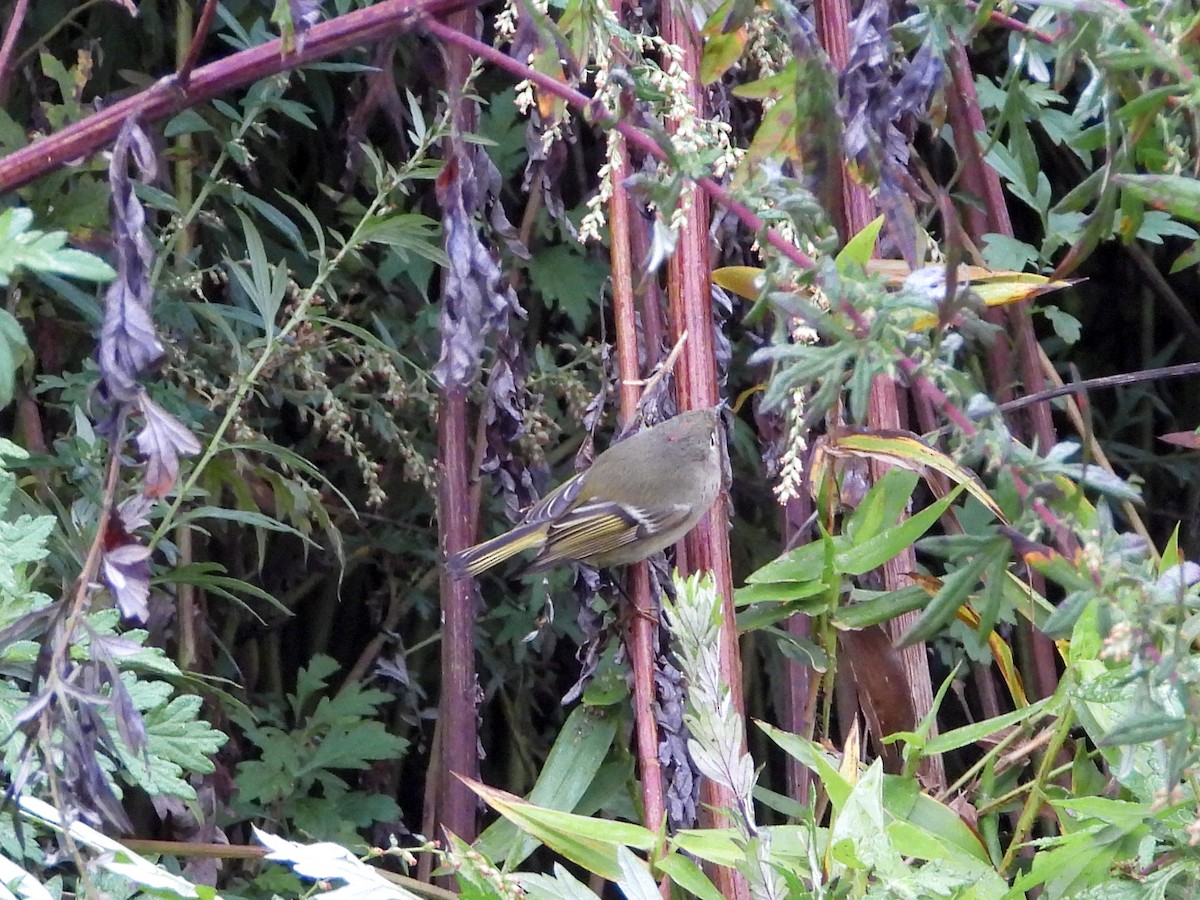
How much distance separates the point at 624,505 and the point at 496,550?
0.32m

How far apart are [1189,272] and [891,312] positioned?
7.80 feet

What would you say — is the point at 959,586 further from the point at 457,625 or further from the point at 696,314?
the point at 457,625

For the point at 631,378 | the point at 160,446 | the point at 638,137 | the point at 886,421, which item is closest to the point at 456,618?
the point at 631,378

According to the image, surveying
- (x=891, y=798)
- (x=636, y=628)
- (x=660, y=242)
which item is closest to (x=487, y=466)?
(x=636, y=628)

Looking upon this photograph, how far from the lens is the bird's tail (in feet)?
6.32

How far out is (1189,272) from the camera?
3.00 metres

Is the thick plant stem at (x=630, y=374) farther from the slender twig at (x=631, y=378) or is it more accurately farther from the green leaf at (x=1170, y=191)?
the green leaf at (x=1170, y=191)

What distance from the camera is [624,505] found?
2.61 meters

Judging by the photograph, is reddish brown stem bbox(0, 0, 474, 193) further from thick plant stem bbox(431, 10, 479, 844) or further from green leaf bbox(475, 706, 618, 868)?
green leaf bbox(475, 706, 618, 868)

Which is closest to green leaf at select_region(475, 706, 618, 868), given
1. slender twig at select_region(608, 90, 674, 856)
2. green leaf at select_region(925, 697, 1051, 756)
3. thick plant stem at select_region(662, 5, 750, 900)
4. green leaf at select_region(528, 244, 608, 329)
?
slender twig at select_region(608, 90, 674, 856)

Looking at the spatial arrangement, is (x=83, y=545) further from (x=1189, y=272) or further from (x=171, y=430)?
(x=1189, y=272)

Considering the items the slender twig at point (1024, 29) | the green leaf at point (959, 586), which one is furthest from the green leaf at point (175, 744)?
the slender twig at point (1024, 29)

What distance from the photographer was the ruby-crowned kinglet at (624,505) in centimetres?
220

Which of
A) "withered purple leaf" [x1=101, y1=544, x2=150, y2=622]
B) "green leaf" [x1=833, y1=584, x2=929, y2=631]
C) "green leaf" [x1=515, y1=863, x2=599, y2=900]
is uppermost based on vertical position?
"withered purple leaf" [x1=101, y1=544, x2=150, y2=622]
